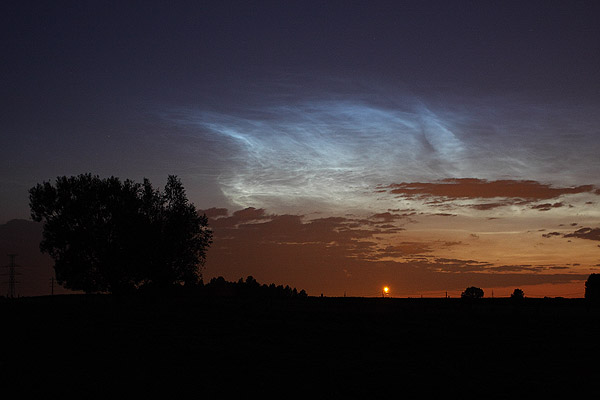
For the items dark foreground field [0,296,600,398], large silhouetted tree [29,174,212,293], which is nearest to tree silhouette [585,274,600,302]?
dark foreground field [0,296,600,398]

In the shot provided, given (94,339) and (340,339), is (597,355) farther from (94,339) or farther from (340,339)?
(94,339)

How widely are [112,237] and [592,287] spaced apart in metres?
78.2

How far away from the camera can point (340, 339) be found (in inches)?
1443

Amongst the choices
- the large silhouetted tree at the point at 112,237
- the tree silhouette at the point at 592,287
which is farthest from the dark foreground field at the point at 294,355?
the tree silhouette at the point at 592,287

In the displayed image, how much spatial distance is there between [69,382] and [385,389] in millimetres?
12879

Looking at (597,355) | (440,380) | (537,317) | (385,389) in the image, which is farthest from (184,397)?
(537,317)

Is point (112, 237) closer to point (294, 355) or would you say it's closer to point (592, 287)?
point (294, 355)

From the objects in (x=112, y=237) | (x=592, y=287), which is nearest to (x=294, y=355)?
(x=112, y=237)

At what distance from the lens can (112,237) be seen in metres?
62.2

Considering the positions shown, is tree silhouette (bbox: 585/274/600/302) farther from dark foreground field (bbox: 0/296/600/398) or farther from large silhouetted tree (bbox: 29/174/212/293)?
large silhouetted tree (bbox: 29/174/212/293)

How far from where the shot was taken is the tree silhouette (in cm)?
9418

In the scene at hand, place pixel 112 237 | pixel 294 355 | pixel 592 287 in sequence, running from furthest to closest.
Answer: pixel 592 287
pixel 112 237
pixel 294 355

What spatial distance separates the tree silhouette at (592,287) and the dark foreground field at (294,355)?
50.9 m

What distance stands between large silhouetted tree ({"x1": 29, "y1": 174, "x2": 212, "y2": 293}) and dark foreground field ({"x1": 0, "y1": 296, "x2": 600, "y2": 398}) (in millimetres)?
12549
